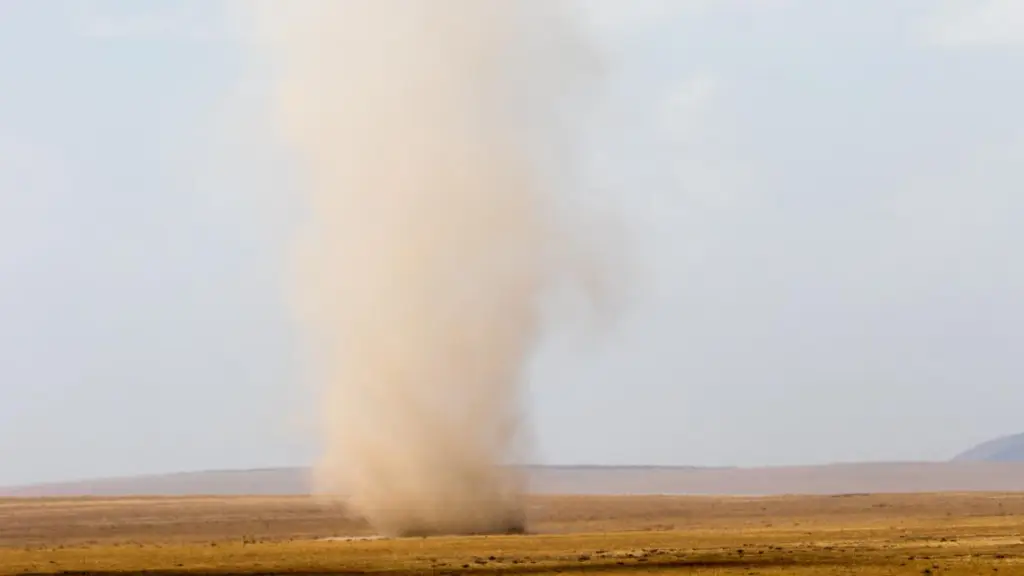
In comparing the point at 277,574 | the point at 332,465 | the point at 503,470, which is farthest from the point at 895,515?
the point at 277,574

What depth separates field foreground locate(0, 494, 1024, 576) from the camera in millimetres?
48719

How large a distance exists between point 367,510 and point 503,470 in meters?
7.41

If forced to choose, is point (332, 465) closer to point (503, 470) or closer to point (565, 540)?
point (503, 470)

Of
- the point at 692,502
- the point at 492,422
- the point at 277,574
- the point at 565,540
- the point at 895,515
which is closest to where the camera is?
the point at 277,574

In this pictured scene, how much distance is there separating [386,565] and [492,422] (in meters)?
23.2

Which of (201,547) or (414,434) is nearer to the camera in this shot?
(201,547)

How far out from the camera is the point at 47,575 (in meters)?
50.7

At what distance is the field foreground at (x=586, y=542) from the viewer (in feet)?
160

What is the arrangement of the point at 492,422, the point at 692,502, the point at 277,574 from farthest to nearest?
the point at 692,502 → the point at 492,422 → the point at 277,574

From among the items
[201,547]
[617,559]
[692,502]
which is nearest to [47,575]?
[201,547]

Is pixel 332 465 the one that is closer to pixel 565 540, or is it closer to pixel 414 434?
pixel 414 434

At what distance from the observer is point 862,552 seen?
5144 centimetres

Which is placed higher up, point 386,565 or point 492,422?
point 492,422

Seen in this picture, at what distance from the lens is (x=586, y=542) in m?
62.3
